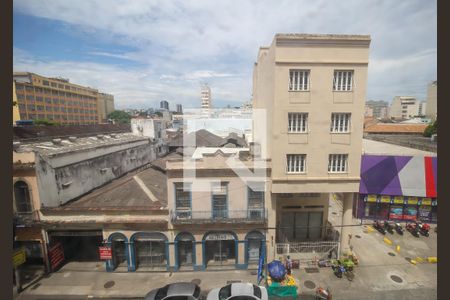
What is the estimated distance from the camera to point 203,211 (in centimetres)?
1822

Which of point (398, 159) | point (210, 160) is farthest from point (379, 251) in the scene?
point (210, 160)

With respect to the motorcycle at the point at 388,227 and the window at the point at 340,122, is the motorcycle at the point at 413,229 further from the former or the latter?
the window at the point at 340,122

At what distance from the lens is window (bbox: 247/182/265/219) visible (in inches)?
722

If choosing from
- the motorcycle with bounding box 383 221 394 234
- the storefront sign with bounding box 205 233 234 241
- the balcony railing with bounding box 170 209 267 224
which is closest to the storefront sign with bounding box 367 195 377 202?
the motorcycle with bounding box 383 221 394 234

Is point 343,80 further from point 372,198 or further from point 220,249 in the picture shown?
point 220,249

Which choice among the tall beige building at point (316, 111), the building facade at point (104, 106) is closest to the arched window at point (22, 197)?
the tall beige building at point (316, 111)

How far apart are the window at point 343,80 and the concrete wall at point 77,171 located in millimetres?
23926

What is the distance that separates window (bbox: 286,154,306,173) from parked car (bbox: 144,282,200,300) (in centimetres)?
1129

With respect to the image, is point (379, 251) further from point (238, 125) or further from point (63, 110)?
point (63, 110)

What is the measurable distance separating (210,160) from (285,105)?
745cm

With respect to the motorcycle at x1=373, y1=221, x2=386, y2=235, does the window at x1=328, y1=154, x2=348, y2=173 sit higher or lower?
higher

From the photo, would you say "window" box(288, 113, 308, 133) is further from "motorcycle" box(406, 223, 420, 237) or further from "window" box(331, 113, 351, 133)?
"motorcycle" box(406, 223, 420, 237)

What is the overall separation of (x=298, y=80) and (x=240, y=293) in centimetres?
1612

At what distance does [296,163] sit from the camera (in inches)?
720
